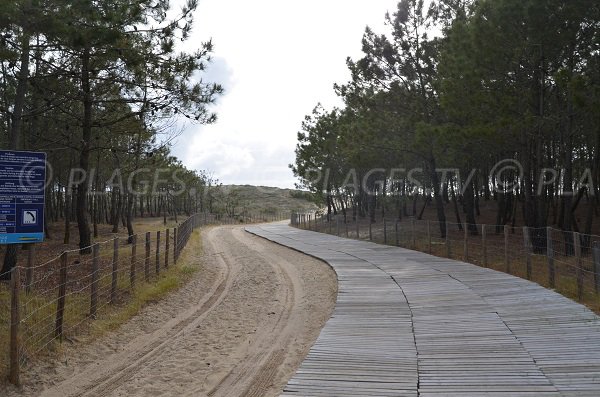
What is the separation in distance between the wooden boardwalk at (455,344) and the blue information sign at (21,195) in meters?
5.67

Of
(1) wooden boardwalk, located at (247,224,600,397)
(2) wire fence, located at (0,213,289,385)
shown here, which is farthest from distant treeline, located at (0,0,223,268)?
(1) wooden boardwalk, located at (247,224,600,397)

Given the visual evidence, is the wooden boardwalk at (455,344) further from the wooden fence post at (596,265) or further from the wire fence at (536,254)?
the wooden fence post at (596,265)

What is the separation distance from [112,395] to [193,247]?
59.9 ft

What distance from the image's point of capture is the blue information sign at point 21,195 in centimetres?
832

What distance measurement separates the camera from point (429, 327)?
22.7 ft

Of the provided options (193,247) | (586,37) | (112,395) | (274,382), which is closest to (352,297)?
(274,382)

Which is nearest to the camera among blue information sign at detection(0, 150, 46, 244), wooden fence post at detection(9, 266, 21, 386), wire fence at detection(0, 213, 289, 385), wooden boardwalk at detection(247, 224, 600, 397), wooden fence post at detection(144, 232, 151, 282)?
wooden boardwalk at detection(247, 224, 600, 397)

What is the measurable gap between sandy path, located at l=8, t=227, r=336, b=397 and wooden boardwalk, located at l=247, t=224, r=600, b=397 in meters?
0.61

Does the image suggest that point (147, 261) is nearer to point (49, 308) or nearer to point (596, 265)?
point (49, 308)

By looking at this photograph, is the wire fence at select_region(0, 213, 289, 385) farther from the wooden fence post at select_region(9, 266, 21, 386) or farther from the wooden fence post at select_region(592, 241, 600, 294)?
the wooden fence post at select_region(592, 241, 600, 294)

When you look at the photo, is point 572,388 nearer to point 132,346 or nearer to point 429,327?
point 429,327

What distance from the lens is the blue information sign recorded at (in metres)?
8.32

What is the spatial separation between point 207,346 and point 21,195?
14.5 feet

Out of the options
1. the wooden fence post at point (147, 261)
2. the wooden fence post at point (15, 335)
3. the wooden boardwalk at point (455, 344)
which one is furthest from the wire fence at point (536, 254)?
the wooden fence post at point (147, 261)
